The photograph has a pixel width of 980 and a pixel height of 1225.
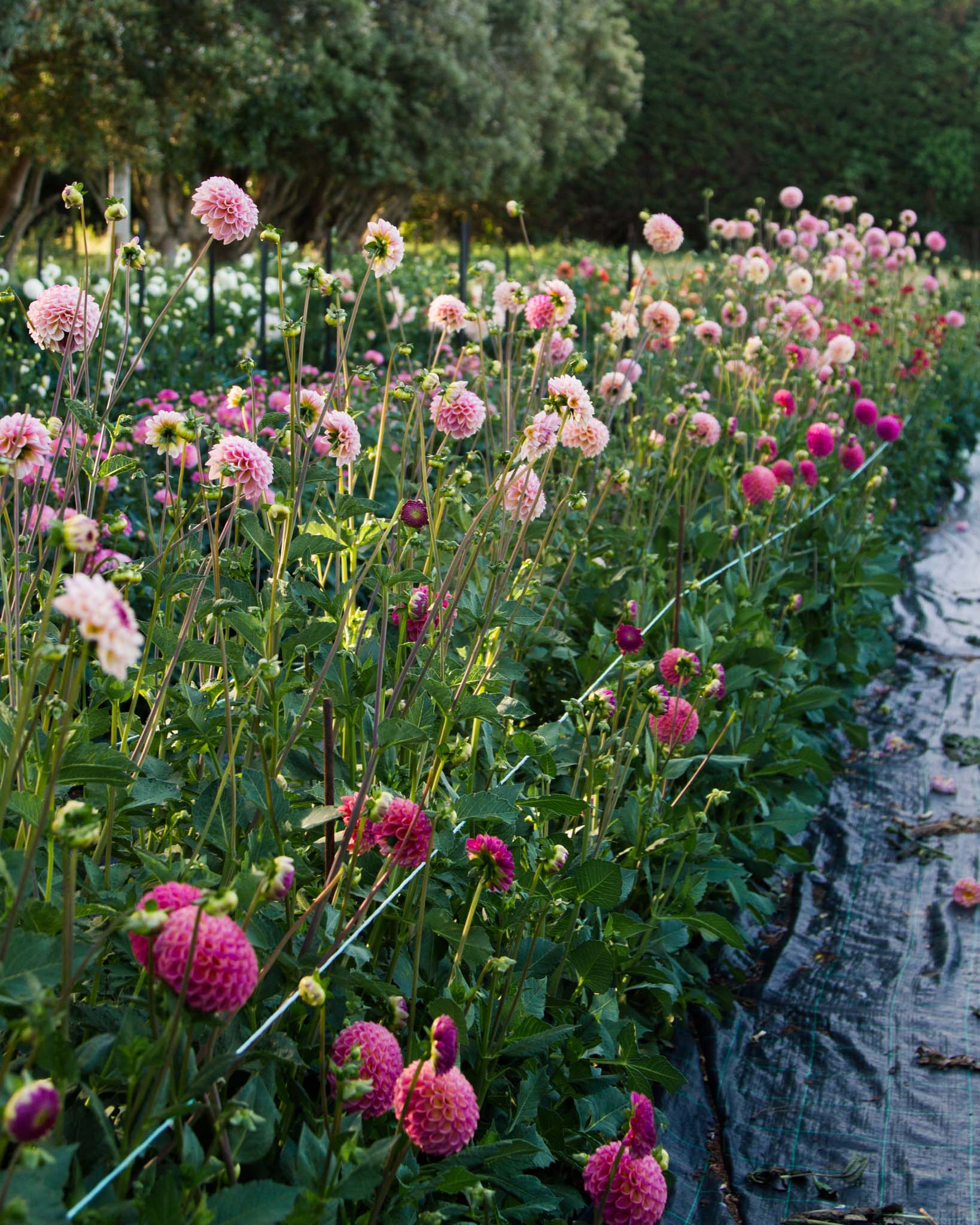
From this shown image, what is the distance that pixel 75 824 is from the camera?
0.78 m

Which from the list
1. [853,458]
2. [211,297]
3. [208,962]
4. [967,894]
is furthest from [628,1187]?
[211,297]

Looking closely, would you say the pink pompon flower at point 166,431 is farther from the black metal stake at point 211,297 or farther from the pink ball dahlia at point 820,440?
the black metal stake at point 211,297

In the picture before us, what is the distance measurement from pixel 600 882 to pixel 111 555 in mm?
863

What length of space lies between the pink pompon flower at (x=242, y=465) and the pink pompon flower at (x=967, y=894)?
1683 millimetres

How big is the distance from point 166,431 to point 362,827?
1.50 feet

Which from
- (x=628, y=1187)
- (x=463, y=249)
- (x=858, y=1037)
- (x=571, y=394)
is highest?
(x=463, y=249)

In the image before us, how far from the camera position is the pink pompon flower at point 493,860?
1.00 meters

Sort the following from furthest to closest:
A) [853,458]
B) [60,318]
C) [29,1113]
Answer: [853,458] < [60,318] < [29,1113]

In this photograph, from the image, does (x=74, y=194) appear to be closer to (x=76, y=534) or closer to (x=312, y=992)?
(x=76, y=534)

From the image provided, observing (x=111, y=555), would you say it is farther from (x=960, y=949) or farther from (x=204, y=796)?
(x=960, y=949)

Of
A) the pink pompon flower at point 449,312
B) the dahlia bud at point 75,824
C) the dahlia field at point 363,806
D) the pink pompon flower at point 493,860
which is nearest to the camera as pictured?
the dahlia bud at point 75,824

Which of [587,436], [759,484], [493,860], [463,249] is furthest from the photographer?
[463,249]

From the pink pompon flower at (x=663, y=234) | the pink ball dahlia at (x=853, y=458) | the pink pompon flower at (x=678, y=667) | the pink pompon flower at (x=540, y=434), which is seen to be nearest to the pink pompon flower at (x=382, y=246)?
the pink pompon flower at (x=540, y=434)

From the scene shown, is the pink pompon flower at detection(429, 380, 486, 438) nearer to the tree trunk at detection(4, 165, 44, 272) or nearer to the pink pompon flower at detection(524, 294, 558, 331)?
the pink pompon flower at detection(524, 294, 558, 331)
